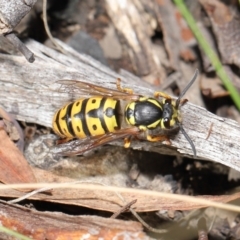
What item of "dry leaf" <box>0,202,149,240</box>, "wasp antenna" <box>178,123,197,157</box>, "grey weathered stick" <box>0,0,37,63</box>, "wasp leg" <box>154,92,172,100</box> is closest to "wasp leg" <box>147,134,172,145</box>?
"wasp antenna" <box>178,123,197,157</box>

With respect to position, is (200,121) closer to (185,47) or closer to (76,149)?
(76,149)

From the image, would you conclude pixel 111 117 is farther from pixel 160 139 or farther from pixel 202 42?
pixel 202 42

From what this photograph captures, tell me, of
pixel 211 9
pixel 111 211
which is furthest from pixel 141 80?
pixel 111 211

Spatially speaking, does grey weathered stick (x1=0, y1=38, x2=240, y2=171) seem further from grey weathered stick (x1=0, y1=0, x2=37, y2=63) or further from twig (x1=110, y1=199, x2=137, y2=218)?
twig (x1=110, y1=199, x2=137, y2=218)

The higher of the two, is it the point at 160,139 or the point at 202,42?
the point at 202,42

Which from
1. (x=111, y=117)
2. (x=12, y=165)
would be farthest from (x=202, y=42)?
(x=12, y=165)

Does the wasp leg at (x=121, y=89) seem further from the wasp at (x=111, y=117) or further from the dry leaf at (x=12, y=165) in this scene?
the dry leaf at (x=12, y=165)

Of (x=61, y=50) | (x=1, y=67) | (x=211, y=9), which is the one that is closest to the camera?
(x=1, y=67)
